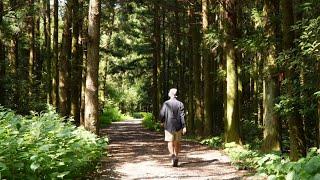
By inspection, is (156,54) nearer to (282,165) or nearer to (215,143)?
(215,143)

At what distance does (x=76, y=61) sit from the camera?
2362 cm

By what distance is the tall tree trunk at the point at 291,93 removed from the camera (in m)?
10.7

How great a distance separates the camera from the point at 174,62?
1684 inches

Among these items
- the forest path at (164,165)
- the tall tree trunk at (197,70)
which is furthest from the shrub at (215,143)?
the tall tree trunk at (197,70)

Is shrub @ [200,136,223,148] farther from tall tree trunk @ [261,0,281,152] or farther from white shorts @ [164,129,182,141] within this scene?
white shorts @ [164,129,182,141]

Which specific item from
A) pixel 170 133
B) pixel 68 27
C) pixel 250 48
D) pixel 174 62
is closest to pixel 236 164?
pixel 170 133

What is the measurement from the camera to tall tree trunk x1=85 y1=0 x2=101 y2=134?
12.9 meters

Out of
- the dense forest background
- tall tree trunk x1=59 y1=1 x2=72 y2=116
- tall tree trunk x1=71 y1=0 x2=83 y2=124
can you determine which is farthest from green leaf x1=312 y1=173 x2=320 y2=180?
tall tree trunk x1=71 y1=0 x2=83 y2=124

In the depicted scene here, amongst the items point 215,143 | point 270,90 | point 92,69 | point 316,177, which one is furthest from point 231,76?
point 316,177

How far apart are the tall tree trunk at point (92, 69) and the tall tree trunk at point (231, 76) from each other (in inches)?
180

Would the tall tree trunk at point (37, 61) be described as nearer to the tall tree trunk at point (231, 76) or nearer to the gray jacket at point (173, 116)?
the tall tree trunk at point (231, 76)

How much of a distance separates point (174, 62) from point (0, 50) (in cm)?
2270

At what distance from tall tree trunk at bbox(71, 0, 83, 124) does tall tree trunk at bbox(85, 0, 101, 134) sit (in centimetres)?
821

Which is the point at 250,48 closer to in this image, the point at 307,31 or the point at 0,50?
the point at 307,31
